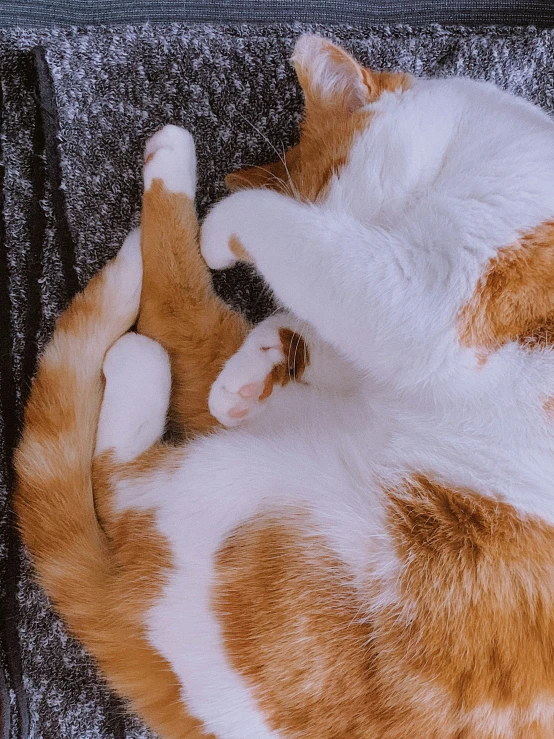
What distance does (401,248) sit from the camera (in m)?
0.90

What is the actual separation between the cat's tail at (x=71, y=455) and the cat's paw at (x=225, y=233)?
15 cm

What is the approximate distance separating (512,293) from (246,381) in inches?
17.3

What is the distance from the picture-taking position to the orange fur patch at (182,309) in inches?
42.7

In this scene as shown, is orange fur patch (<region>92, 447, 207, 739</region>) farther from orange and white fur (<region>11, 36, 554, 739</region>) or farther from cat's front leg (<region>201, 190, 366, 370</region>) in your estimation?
cat's front leg (<region>201, 190, 366, 370</region>)

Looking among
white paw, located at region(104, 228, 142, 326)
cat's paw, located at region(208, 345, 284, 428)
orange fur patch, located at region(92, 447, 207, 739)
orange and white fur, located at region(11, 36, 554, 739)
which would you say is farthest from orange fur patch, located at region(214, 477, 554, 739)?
white paw, located at region(104, 228, 142, 326)

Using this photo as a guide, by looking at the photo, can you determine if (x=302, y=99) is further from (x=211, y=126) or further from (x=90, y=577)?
(x=90, y=577)

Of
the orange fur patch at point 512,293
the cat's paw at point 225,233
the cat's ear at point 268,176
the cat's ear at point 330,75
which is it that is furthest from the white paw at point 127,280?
the orange fur patch at point 512,293

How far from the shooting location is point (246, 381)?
103 cm

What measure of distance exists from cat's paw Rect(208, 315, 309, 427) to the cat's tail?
214 millimetres

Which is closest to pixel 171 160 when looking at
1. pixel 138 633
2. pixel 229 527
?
pixel 229 527

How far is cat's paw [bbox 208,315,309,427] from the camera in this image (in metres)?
1.03

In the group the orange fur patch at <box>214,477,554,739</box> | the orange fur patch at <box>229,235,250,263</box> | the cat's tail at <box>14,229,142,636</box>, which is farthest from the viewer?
the orange fur patch at <box>229,235,250,263</box>

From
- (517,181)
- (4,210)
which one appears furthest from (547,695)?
(4,210)

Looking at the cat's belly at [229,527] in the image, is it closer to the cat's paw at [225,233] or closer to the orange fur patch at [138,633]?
the orange fur patch at [138,633]
